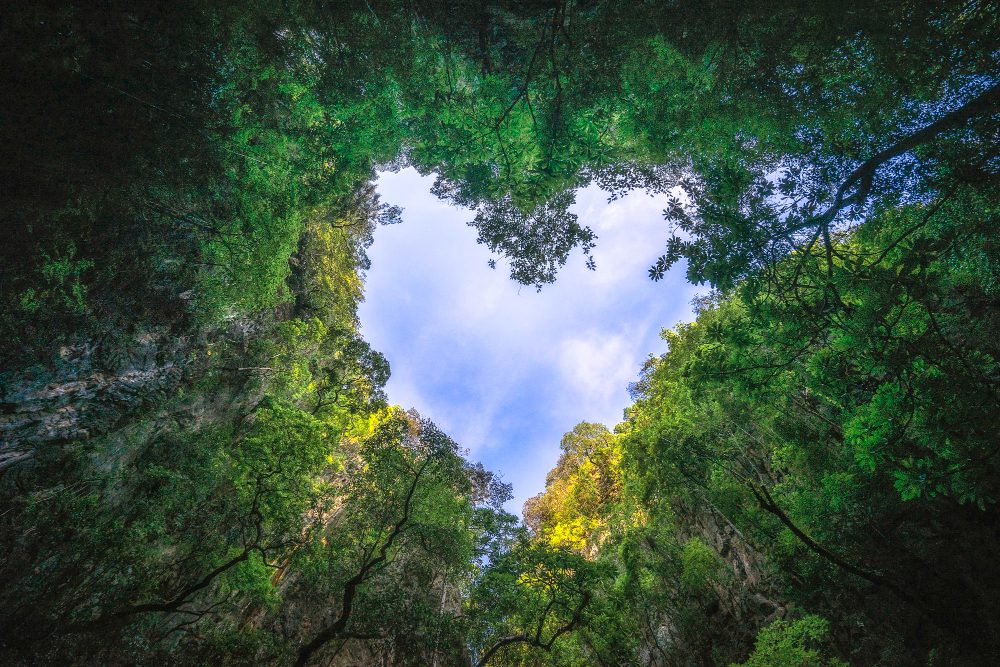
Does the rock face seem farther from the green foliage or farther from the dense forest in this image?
the green foliage

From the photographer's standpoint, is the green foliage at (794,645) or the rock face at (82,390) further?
the green foliage at (794,645)

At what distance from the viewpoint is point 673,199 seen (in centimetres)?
515

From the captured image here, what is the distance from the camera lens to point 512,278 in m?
7.83

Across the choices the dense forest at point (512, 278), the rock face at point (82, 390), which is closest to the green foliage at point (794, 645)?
the dense forest at point (512, 278)

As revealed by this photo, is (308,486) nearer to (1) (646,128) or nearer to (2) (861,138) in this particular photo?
(1) (646,128)

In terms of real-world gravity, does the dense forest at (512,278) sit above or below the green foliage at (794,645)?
above

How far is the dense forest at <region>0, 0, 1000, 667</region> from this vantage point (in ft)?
13.9

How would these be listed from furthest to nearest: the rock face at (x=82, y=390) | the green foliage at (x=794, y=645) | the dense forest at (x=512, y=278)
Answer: the green foliage at (x=794, y=645), the rock face at (x=82, y=390), the dense forest at (x=512, y=278)

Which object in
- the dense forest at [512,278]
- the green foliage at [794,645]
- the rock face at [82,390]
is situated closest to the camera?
the dense forest at [512,278]

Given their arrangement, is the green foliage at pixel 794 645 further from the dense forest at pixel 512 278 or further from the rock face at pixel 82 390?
the rock face at pixel 82 390

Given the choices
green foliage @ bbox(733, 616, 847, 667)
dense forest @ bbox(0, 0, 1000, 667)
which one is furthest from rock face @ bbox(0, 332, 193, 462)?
green foliage @ bbox(733, 616, 847, 667)

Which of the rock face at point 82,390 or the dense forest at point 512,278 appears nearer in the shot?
the dense forest at point 512,278

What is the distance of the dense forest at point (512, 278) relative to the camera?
4238mm

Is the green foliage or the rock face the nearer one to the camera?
the rock face
